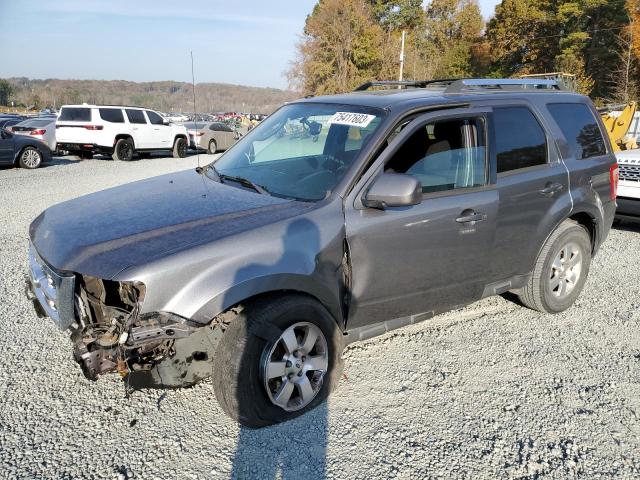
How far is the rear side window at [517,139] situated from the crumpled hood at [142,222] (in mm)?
1702

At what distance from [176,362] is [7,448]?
1.03 metres

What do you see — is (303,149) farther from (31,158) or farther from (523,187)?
(31,158)

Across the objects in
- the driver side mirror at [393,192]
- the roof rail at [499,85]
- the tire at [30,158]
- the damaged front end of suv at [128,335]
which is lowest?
the damaged front end of suv at [128,335]

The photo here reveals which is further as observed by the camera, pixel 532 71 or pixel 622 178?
pixel 532 71

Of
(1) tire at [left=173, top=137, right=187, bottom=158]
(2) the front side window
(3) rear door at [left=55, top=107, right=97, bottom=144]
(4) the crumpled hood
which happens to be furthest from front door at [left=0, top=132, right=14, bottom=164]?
(2) the front side window

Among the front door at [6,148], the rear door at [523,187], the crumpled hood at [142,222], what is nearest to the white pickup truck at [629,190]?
the rear door at [523,187]

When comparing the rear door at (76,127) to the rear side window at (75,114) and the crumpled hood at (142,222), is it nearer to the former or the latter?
the rear side window at (75,114)

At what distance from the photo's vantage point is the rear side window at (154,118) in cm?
1922

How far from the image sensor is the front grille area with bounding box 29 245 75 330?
270 centimetres

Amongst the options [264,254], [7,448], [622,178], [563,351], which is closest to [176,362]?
[264,254]

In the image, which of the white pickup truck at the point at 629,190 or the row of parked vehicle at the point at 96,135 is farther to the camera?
the row of parked vehicle at the point at 96,135

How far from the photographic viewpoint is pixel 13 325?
4.20 metres

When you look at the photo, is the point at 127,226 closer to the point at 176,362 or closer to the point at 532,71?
the point at 176,362

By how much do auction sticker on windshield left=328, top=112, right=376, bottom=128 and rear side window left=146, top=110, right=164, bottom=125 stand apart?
675 inches
